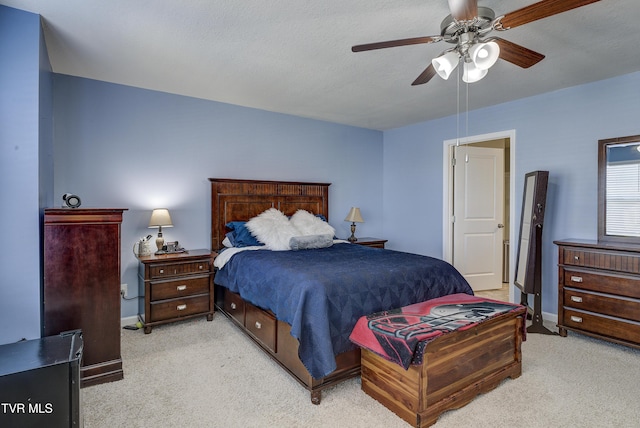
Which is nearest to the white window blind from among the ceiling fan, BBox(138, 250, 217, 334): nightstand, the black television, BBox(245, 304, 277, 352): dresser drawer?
the ceiling fan

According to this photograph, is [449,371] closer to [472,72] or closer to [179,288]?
[472,72]

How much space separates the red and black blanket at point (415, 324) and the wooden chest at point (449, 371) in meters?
0.05

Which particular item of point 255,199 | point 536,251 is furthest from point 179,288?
point 536,251

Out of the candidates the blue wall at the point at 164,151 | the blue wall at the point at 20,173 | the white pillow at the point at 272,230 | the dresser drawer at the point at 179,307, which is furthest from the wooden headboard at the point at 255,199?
the blue wall at the point at 20,173

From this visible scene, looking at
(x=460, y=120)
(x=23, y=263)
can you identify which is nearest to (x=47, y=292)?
(x=23, y=263)

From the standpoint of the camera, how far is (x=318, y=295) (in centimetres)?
218

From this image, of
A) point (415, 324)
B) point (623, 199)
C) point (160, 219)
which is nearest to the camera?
point (415, 324)

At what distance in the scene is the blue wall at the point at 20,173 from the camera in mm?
2074

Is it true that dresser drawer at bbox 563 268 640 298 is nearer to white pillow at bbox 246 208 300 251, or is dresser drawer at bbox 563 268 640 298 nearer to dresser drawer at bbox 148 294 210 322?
white pillow at bbox 246 208 300 251

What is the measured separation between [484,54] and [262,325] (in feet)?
8.02

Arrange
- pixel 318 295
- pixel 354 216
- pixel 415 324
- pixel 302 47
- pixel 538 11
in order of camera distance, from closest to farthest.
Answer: pixel 538 11, pixel 415 324, pixel 318 295, pixel 302 47, pixel 354 216

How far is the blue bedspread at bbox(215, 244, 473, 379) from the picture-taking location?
215cm

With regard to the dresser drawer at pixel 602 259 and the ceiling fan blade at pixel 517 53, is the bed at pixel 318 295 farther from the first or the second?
the ceiling fan blade at pixel 517 53

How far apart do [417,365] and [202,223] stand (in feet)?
9.70
